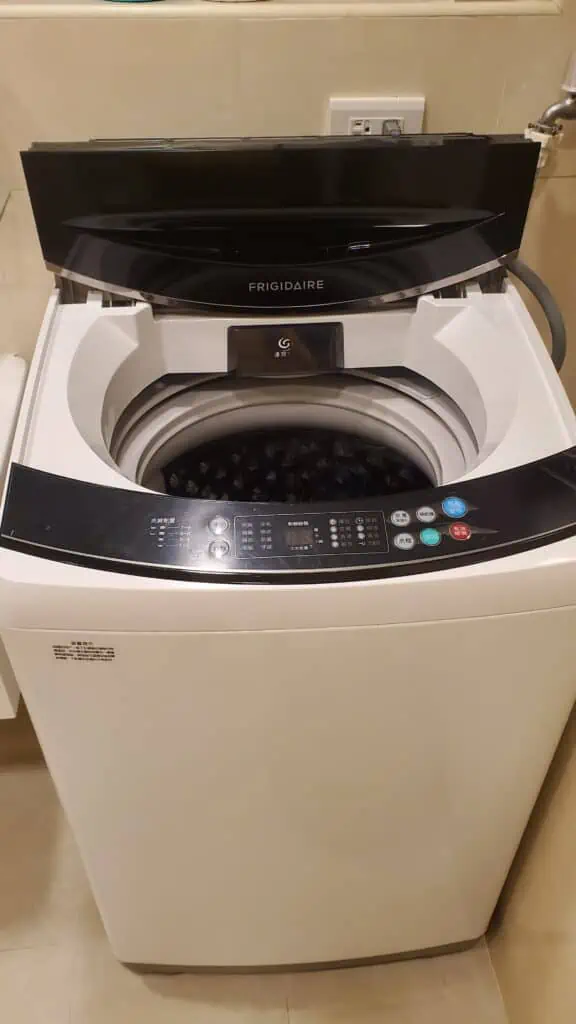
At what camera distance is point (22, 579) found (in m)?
0.72

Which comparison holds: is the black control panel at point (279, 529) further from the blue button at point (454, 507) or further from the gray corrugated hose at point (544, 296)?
the gray corrugated hose at point (544, 296)

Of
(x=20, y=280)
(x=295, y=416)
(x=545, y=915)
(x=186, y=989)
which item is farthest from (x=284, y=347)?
(x=186, y=989)

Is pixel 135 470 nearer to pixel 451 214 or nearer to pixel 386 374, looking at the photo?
pixel 386 374

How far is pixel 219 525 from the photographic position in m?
0.75

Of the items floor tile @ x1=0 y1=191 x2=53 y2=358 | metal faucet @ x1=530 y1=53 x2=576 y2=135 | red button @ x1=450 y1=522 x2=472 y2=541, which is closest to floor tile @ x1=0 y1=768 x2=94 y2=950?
floor tile @ x1=0 y1=191 x2=53 y2=358

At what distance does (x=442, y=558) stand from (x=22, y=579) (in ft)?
1.19

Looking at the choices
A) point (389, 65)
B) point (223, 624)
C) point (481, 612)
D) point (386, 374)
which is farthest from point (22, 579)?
point (389, 65)

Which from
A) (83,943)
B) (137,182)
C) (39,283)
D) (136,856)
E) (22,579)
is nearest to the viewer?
(22,579)

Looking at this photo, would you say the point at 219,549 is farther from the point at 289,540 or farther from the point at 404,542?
the point at 404,542

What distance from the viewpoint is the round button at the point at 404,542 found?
2.42ft

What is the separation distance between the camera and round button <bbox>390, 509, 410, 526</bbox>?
753 mm

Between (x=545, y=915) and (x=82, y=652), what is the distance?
30.2 inches

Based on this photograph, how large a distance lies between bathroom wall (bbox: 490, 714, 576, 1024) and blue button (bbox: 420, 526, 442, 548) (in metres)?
0.45

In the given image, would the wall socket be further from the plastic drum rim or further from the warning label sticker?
the warning label sticker
